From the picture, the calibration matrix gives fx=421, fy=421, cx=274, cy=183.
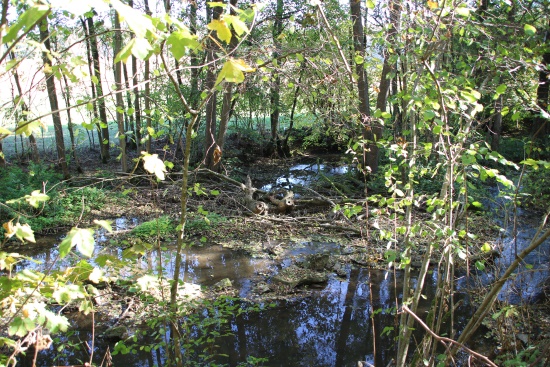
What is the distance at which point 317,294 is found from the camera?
21.1 ft

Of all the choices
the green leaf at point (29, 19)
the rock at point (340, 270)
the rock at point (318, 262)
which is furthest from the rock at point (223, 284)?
the green leaf at point (29, 19)

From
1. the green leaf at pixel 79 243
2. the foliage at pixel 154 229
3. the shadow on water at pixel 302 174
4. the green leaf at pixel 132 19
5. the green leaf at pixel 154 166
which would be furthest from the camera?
the shadow on water at pixel 302 174

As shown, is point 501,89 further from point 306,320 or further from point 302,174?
point 302,174

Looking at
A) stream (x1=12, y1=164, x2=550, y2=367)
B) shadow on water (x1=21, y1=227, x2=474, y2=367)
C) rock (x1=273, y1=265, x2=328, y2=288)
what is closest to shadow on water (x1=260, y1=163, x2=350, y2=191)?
stream (x1=12, y1=164, x2=550, y2=367)

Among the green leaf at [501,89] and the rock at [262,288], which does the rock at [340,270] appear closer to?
the rock at [262,288]

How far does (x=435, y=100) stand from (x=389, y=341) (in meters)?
3.73

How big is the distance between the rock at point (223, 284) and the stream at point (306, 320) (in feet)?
0.42

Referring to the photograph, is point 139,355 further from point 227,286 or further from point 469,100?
point 469,100

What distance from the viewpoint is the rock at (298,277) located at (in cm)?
666

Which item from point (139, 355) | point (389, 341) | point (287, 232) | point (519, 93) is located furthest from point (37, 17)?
point (287, 232)

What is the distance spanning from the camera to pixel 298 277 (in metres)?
6.91

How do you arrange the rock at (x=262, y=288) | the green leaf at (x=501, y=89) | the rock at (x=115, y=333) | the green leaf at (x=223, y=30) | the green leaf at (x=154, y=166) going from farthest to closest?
the rock at (x=262, y=288) < the rock at (x=115, y=333) < the green leaf at (x=501, y=89) < the green leaf at (x=154, y=166) < the green leaf at (x=223, y=30)

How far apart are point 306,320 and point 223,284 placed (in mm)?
1552

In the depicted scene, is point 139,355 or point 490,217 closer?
point 139,355
